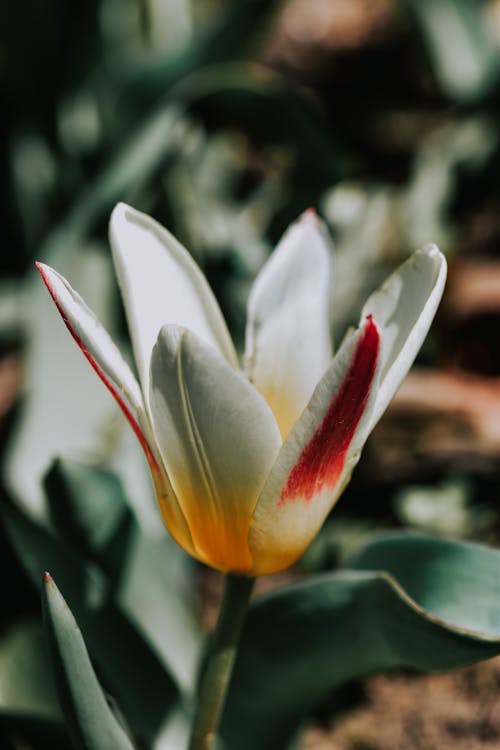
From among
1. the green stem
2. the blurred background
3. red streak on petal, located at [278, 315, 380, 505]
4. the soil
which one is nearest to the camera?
red streak on petal, located at [278, 315, 380, 505]

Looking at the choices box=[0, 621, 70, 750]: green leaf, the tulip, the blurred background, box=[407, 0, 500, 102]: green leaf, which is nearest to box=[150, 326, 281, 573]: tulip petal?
the tulip

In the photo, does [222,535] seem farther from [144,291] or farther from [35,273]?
[35,273]

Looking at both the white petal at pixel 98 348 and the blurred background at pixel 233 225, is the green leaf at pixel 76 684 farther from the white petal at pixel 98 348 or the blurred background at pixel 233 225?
the blurred background at pixel 233 225

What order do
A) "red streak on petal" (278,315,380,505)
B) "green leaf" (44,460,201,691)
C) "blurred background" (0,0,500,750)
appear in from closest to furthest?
"red streak on petal" (278,315,380,505), "green leaf" (44,460,201,691), "blurred background" (0,0,500,750)

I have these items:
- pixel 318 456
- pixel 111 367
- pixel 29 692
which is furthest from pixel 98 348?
pixel 29 692

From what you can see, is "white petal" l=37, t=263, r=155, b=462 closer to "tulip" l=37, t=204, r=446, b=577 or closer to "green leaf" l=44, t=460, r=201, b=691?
"tulip" l=37, t=204, r=446, b=577

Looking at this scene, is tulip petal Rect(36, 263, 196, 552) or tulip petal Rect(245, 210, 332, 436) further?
tulip petal Rect(245, 210, 332, 436)
